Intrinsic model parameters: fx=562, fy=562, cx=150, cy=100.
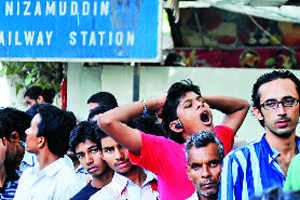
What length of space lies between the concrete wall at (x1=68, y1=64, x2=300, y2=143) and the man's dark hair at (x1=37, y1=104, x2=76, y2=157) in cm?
248

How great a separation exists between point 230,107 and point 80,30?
4.98 ft

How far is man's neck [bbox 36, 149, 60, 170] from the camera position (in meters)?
3.88

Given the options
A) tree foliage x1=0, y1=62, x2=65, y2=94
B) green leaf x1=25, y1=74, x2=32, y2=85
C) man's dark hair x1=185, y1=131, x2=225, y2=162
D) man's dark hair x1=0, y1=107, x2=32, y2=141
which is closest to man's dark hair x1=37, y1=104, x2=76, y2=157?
man's dark hair x1=0, y1=107, x2=32, y2=141

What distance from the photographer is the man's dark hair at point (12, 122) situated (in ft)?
13.3

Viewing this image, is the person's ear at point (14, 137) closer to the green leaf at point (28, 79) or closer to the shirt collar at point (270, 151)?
the shirt collar at point (270, 151)

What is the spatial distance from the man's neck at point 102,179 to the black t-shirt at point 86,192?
0.11ft

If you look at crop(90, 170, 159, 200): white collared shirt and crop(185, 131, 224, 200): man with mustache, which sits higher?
crop(185, 131, 224, 200): man with mustache

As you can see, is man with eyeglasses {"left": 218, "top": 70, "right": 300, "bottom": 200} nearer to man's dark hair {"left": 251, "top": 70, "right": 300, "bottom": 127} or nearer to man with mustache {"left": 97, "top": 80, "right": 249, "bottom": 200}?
man's dark hair {"left": 251, "top": 70, "right": 300, "bottom": 127}

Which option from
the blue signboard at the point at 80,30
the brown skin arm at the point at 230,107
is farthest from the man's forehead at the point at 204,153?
the blue signboard at the point at 80,30

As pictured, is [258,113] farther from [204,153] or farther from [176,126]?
[176,126]

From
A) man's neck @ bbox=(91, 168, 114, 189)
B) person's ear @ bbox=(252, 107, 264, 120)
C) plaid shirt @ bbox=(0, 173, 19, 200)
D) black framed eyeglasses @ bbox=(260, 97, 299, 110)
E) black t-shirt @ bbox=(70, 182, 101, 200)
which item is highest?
black framed eyeglasses @ bbox=(260, 97, 299, 110)

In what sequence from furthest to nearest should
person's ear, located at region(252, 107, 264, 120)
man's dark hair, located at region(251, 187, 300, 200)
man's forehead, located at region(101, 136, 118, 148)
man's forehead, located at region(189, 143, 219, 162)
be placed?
man's forehead, located at region(101, 136, 118, 148) → man's forehead, located at region(189, 143, 219, 162) → person's ear, located at region(252, 107, 264, 120) → man's dark hair, located at region(251, 187, 300, 200)

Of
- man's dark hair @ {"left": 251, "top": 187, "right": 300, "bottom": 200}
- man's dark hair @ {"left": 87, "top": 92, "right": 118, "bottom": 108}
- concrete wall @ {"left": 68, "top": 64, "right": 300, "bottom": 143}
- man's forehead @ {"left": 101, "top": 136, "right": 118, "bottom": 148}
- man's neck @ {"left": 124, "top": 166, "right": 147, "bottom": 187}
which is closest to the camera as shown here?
man's dark hair @ {"left": 251, "top": 187, "right": 300, "bottom": 200}

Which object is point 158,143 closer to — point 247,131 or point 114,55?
point 114,55
